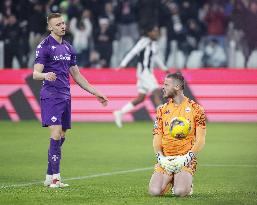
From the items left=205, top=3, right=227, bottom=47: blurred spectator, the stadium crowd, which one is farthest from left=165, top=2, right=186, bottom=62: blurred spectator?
left=205, top=3, right=227, bottom=47: blurred spectator

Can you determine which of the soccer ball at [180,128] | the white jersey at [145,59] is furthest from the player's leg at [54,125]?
the white jersey at [145,59]

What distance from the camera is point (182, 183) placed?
11.3 m

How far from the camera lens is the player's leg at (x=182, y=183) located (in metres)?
11.3

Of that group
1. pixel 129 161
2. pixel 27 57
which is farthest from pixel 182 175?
pixel 27 57

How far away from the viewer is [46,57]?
12719mm

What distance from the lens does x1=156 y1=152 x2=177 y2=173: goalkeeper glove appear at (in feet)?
37.4

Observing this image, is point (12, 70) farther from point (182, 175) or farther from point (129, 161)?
point (182, 175)

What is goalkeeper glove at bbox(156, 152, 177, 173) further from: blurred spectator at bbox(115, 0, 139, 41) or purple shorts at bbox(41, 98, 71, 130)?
blurred spectator at bbox(115, 0, 139, 41)

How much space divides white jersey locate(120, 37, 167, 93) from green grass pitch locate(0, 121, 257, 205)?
111 cm

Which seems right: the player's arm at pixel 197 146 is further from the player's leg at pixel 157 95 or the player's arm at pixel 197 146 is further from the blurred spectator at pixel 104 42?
the blurred spectator at pixel 104 42

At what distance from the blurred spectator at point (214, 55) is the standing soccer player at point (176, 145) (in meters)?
15.7

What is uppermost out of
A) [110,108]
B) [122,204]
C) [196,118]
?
[196,118]

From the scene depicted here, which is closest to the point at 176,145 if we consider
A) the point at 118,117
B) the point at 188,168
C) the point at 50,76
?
the point at 188,168

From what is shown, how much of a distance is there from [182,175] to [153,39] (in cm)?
1326
